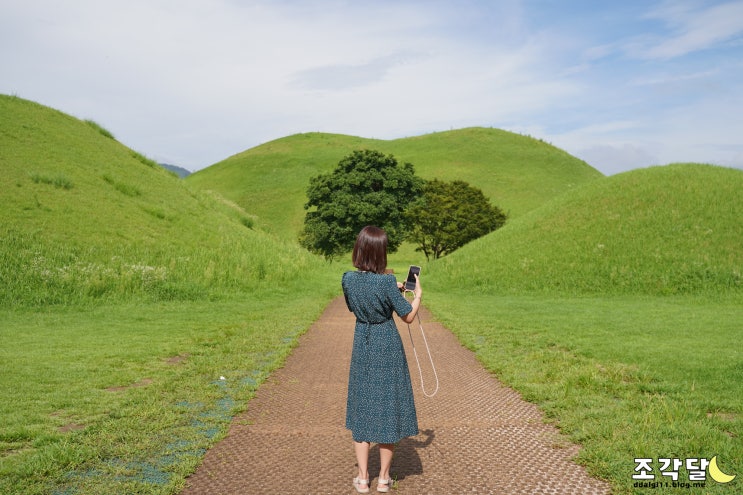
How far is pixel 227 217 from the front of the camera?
121ft

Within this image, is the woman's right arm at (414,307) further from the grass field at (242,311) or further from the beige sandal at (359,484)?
the grass field at (242,311)

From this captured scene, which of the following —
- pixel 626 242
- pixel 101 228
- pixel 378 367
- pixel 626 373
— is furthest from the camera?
pixel 626 242

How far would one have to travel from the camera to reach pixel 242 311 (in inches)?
712

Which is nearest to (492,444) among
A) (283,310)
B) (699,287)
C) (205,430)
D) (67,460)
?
(205,430)

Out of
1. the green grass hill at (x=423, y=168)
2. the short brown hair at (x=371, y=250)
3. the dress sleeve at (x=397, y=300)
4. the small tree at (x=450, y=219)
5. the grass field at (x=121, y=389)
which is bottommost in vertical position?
the grass field at (x=121, y=389)

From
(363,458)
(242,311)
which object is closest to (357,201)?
(242,311)

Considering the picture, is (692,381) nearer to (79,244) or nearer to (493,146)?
(79,244)

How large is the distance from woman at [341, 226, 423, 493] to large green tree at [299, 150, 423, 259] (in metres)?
47.3

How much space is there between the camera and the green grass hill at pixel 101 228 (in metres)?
19.0

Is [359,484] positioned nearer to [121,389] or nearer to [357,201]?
[121,389]

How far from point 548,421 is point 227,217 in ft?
105

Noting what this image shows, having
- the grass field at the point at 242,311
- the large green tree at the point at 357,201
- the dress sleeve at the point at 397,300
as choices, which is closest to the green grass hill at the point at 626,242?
the grass field at the point at 242,311

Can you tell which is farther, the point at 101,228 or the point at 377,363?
the point at 101,228

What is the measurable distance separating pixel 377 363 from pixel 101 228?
22.3m
